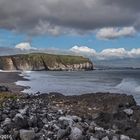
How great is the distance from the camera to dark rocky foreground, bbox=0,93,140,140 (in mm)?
14586

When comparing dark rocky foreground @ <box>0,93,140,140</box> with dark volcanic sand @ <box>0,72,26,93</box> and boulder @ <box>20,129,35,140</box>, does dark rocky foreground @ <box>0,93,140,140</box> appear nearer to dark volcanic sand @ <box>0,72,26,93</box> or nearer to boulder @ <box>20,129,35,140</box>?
boulder @ <box>20,129,35,140</box>

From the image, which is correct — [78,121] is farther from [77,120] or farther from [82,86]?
[82,86]

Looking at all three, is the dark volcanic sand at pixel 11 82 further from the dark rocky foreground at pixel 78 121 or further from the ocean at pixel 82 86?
the dark rocky foreground at pixel 78 121

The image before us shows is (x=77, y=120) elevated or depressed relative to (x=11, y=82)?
elevated

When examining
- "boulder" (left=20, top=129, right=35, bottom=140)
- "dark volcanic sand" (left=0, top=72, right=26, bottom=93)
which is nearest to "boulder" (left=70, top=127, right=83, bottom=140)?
"boulder" (left=20, top=129, right=35, bottom=140)

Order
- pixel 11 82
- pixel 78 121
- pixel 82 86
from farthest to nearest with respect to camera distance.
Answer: pixel 11 82
pixel 82 86
pixel 78 121

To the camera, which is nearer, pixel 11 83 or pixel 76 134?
pixel 76 134

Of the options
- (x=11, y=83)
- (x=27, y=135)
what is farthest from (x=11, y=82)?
(x=27, y=135)

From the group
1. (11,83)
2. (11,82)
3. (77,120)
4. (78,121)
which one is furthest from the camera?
(11,82)

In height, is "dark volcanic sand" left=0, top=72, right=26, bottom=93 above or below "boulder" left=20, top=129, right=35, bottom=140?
below

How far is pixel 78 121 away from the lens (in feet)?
59.2

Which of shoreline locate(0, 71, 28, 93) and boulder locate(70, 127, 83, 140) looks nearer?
boulder locate(70, 127, 83, 140)

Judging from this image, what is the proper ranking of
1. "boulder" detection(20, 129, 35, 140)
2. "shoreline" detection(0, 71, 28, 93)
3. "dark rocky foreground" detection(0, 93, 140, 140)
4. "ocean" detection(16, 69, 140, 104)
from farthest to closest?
"ocean" detection(16, 69, 140, 104), "shoreline" detection(0, 71, 28, 93), "dark rocky foreground" detection(0, 93, 140, 140), "boulder" detection(20, 129, 35, 140)

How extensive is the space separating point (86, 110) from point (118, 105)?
185cm
